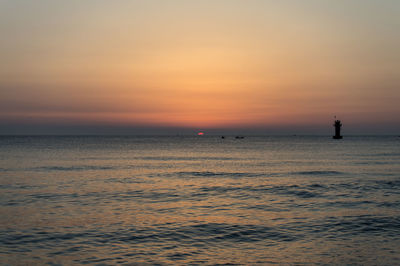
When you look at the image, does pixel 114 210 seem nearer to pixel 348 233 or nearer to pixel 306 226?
pixel 306 226

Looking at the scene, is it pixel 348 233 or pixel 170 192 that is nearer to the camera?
pixel 348 233

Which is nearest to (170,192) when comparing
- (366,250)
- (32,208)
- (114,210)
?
(114,210)

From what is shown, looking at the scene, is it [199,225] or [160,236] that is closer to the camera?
[160,236]

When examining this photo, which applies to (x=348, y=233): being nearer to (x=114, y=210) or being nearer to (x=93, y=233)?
(x=93, y=233)

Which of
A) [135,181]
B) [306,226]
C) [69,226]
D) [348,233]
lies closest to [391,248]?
[348,233]

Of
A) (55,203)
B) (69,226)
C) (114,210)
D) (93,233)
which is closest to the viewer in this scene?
(93,233)

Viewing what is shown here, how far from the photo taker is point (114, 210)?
23.1m

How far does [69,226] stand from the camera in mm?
18875

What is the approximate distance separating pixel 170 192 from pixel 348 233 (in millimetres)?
16368

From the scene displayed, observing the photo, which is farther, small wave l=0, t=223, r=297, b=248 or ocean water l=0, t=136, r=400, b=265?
small wave l=0, t=223, r=297, b=248

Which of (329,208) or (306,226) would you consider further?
(329,208)

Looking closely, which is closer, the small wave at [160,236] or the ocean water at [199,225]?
the ocean water at [199,225]

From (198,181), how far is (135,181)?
21.3 ft

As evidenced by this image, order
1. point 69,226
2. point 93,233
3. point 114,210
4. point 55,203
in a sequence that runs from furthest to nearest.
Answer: point 55,203 < point 114,210 < point 69,226 < point 93,233
